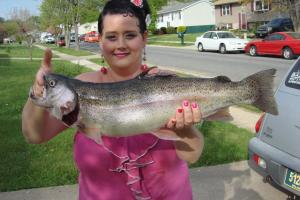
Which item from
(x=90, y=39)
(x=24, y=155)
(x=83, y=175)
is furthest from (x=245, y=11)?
(x=83, y=175)

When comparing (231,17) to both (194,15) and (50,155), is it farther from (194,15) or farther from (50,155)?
(50,155)

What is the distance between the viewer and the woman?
2.50 meters

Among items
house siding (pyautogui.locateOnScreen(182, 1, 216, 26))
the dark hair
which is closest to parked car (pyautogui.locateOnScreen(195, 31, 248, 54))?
the dark hair

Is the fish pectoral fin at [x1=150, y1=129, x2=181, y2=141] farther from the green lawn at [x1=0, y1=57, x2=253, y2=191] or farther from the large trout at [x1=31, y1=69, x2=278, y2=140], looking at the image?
the green lawn at [x1=0, y1=57, x2=253, y2=191]

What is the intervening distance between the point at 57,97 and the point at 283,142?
297 cm

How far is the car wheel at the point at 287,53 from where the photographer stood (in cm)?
2271

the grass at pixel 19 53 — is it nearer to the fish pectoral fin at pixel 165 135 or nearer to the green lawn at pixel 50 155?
the green lawn at pixel 50 155

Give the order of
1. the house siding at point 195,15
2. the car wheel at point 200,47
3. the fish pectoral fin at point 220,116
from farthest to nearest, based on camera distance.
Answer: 1. the house siding at point 195,15
2. the car wheel at point 200,47
3. the fish pectoral fin at point 220,116

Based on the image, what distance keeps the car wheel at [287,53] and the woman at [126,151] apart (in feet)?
69.7

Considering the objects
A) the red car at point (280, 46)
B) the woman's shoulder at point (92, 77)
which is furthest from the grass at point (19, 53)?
the woman's shoulder at point (92, 77)

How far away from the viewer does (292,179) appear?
4355mm

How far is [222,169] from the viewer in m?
6.06

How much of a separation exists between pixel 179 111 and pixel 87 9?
148 feet

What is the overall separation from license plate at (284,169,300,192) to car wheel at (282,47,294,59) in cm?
1923
